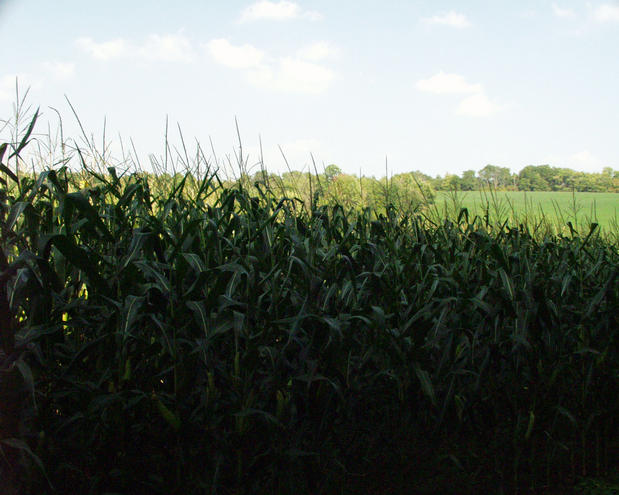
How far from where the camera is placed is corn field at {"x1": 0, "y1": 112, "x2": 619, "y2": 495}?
1568 millimetres

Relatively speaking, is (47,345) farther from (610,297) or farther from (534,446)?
(610,297)

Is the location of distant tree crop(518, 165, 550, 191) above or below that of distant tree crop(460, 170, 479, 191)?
above

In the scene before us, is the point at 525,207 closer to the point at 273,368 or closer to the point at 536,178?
the point at 273,368

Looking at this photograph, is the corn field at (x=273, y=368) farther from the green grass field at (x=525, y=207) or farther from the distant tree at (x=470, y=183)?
the distant tree at (x=470, y=183)

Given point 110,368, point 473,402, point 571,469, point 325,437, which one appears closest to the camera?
point 110,368

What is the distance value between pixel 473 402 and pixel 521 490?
41 cm

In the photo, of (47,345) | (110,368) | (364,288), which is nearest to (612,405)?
(364,288)

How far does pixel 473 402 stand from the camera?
201 centimetres

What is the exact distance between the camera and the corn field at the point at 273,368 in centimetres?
157

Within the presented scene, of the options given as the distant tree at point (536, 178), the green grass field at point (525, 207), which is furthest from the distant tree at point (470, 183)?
the distant tree at point (536, 178)

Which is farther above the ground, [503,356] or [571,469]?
[503,356]

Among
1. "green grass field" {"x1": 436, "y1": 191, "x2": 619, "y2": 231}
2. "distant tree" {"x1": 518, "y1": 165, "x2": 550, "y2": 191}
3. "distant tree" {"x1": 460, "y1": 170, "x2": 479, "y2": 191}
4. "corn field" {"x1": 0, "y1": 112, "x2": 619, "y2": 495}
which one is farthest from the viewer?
"distant tree" {"x1": 518, "y1": 165, "x2": 550, "y2": 191}

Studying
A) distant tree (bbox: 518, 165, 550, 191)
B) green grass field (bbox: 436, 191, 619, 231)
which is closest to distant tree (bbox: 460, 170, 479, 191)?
green grass field (bbox: 436, 191, 619, 231)

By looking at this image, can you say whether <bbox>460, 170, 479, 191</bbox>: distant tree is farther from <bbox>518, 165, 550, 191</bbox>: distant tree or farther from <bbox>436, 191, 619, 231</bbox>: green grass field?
<bbox>518, 165, 550, 191</bbox>: distant tree
